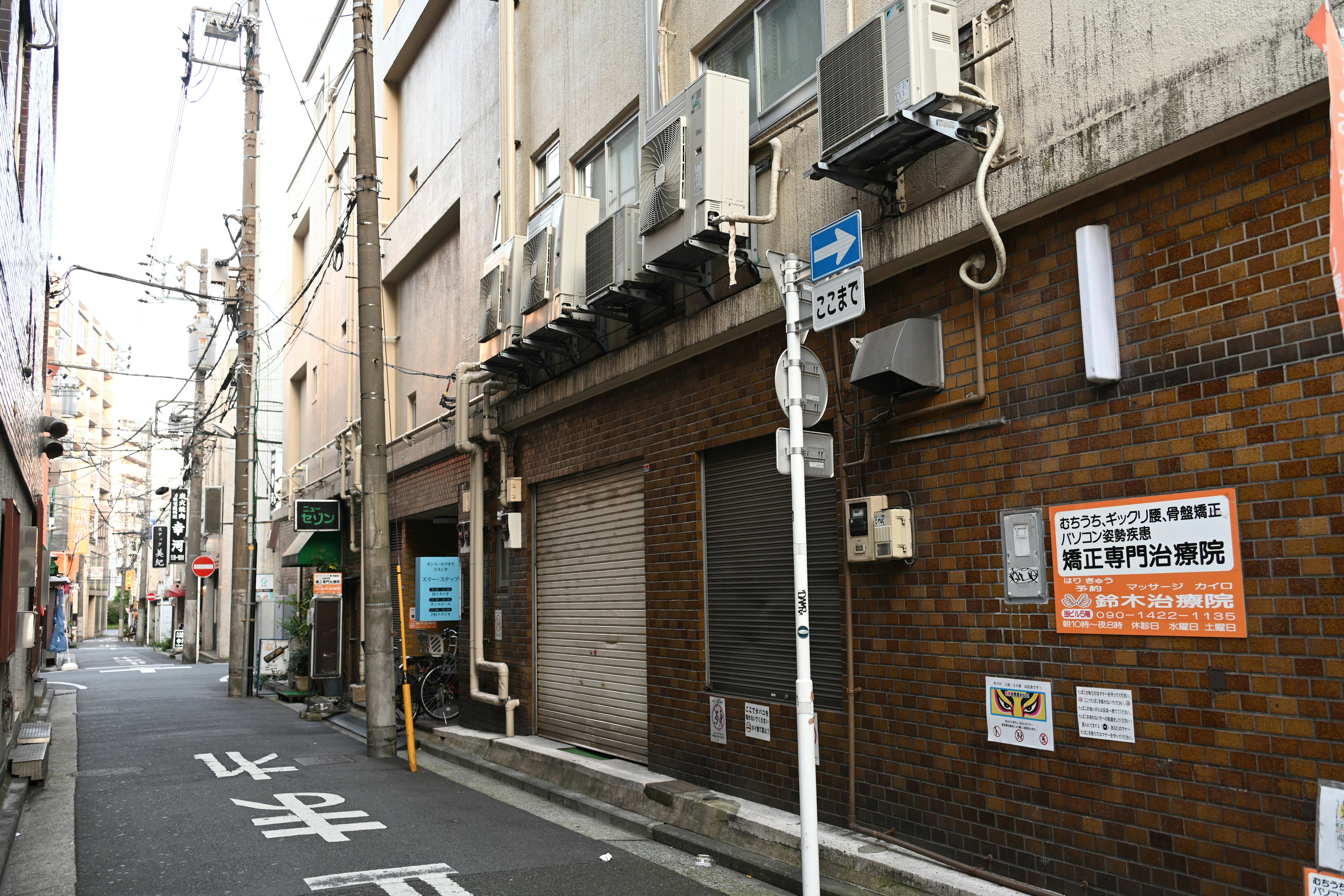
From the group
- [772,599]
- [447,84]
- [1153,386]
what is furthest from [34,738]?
[1153,386]

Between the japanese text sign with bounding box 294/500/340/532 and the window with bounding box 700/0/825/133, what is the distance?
14.7 metres

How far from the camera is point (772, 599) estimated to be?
8742 mm

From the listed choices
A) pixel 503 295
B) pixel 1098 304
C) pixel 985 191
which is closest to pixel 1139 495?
pixel 1098 304

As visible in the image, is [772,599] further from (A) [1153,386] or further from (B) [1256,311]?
(B) [1256,311]

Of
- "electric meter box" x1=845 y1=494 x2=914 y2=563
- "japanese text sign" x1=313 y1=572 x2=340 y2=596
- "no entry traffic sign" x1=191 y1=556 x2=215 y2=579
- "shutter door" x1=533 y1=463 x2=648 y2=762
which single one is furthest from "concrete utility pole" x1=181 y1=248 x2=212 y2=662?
"electric meter box" x1=845 y1=494 x2=914 y2=563

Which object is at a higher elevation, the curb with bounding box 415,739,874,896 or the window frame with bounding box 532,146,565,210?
the window frame with bounding box 532,146,565,210

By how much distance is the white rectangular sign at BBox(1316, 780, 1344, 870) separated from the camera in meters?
4.65

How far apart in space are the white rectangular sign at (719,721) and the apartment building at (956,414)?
4 centimetres

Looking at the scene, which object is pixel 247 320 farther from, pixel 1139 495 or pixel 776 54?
pixel 1139 495

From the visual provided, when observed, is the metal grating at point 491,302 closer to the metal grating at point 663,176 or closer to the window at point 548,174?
the window at point 548,174

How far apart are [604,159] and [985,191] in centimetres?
650

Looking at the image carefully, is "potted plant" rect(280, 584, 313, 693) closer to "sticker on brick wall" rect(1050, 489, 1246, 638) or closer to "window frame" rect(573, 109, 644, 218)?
"window frame" rect(573, 109, 644, 218)

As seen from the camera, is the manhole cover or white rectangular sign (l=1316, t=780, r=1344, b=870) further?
the manhole cover

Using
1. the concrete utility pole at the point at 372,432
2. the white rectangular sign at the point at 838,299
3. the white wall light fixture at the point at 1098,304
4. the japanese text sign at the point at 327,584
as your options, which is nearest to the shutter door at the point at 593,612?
the concrete utility pole at the point at 372,432
